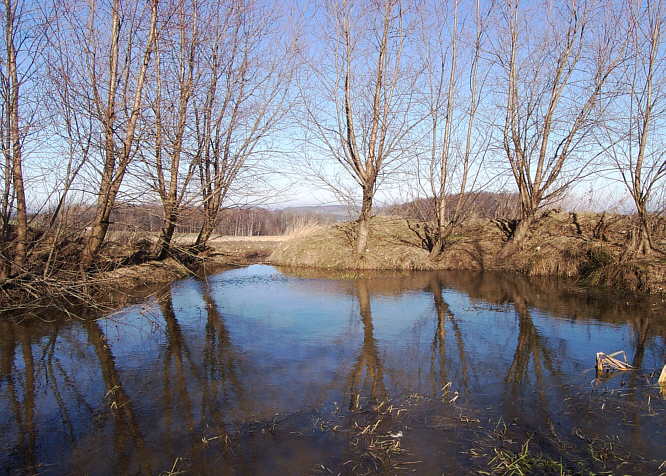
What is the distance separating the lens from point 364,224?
51.3 feet

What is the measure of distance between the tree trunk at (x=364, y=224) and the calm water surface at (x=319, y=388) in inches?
259

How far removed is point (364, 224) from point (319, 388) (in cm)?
1105

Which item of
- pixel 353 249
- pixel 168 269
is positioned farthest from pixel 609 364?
pixel 353 249

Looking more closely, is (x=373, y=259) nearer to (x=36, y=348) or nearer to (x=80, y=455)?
(x=36, y=348)

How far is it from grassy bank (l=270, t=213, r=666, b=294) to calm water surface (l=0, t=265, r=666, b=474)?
3.17 metres

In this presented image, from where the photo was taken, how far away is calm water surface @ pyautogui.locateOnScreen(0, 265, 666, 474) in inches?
140

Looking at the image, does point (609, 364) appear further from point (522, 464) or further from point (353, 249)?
point (353, 249)

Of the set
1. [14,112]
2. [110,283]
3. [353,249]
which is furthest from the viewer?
[353,249]

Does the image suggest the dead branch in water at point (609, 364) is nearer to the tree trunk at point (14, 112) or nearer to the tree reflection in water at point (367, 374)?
the tree reflection in water at point (367, 374)

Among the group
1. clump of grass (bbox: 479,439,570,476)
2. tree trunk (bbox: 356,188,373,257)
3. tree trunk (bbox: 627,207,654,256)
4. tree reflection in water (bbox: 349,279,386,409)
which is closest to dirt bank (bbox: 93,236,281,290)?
tree trunk (bbox: 356,188,373,257)

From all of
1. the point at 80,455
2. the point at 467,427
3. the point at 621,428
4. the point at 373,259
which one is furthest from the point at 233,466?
the point at 373,259

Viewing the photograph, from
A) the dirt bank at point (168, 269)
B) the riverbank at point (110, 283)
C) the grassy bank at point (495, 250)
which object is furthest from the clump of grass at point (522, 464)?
the grassy bank at point (495, 250)

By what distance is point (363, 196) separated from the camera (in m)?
15.3

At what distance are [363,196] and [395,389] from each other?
10.9m
